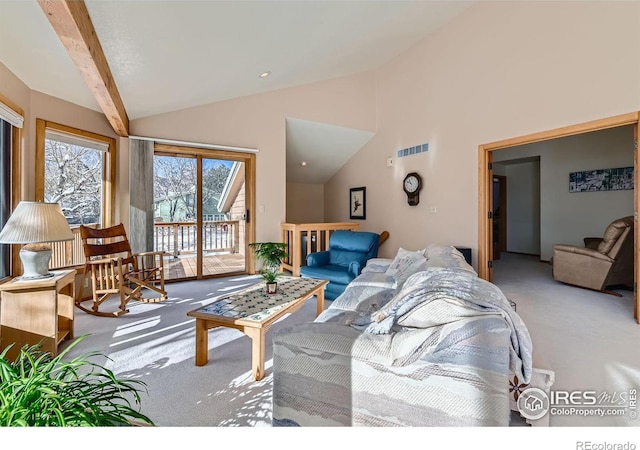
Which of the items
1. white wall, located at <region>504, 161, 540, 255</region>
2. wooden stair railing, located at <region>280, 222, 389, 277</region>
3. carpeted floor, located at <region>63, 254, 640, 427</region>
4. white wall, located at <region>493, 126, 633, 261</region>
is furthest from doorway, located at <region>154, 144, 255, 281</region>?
white wall, located at <region>504, 161, 540, 255</region>

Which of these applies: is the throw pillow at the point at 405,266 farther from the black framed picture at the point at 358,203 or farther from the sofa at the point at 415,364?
the black framed picture at the point at 358,203

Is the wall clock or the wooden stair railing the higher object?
the wall clock

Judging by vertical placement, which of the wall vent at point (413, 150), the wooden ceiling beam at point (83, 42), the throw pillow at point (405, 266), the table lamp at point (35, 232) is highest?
the wall vent at point (413, 150)

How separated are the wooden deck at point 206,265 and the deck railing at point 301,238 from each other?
0.81 metres

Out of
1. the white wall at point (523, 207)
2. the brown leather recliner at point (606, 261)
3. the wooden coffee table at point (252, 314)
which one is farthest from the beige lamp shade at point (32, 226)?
the white wall at point (523, 207)

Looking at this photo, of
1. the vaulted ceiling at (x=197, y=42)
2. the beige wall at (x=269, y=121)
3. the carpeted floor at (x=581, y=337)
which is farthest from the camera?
the beige wall at (x=269, y=121)

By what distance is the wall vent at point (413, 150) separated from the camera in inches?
200

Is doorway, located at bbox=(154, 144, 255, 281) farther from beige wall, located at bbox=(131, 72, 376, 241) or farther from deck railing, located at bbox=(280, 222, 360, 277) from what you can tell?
deck railing, located at bbox=(280, 222, 360, 277)

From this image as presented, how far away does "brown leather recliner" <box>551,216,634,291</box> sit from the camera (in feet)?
12.3

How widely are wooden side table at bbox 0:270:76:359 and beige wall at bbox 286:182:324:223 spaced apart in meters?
5.13

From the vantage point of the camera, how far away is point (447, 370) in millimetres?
1128

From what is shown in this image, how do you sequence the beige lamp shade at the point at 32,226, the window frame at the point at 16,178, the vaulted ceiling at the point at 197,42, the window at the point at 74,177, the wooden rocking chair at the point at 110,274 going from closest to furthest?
the vaulted ceiling at the point at 197,42
the beige lamp shade at the point at 32,226
the window frame at the point at 16,178
the wooden rocking chair at the point at 110,274
the window at the point at 74,177

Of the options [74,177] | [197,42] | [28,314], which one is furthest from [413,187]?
[28,314]

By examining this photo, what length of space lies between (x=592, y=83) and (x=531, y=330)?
2699mm
